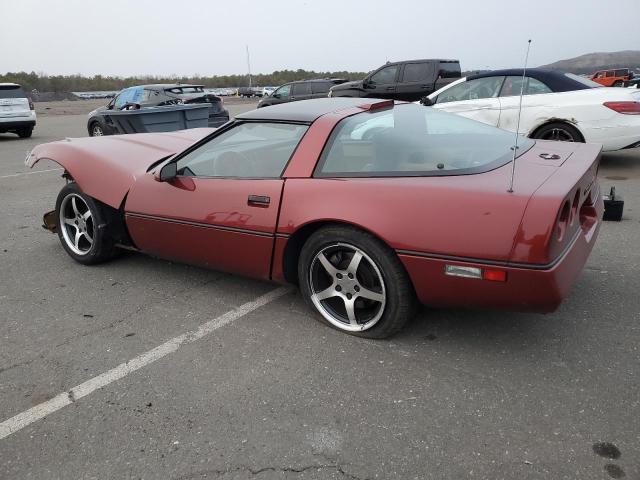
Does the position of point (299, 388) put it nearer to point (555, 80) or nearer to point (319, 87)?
point (555, 80)

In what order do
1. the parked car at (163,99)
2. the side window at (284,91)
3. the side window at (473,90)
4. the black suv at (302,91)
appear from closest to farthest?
the side window at (473,90) < the parked car at (163,99) < the black suv at (302,91) < the side window at (284,91)

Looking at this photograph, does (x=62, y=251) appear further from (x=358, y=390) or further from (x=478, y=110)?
(x=478, y=110)

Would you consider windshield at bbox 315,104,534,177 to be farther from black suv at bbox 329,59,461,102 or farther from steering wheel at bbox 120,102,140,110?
steering wheel at bbox 120,102,140,110

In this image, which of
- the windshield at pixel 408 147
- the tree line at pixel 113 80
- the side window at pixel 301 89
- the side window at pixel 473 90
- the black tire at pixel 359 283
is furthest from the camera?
the tree line at pixel 113 80

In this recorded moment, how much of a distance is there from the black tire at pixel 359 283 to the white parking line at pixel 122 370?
54 centimetres

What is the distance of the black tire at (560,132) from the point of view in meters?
6.62

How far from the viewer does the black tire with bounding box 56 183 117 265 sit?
4.00 meters

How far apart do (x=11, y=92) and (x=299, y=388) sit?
15.0 meters

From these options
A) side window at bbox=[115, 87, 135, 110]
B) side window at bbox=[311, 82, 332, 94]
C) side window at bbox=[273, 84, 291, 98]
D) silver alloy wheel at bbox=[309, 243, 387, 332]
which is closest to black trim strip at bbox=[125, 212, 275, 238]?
silver alloy wheel at bbox=[309, 243, 387, 332]

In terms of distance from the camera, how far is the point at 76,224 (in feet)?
14.0

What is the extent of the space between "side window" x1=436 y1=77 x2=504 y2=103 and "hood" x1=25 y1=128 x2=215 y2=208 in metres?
4.77

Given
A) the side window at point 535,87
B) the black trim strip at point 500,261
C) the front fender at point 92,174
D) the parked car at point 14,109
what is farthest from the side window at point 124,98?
the black trim strip at point 500,261

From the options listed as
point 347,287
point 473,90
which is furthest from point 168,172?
point 473,90

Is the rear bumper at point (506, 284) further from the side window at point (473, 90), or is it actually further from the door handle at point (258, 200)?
the side window at point (473, 90)
